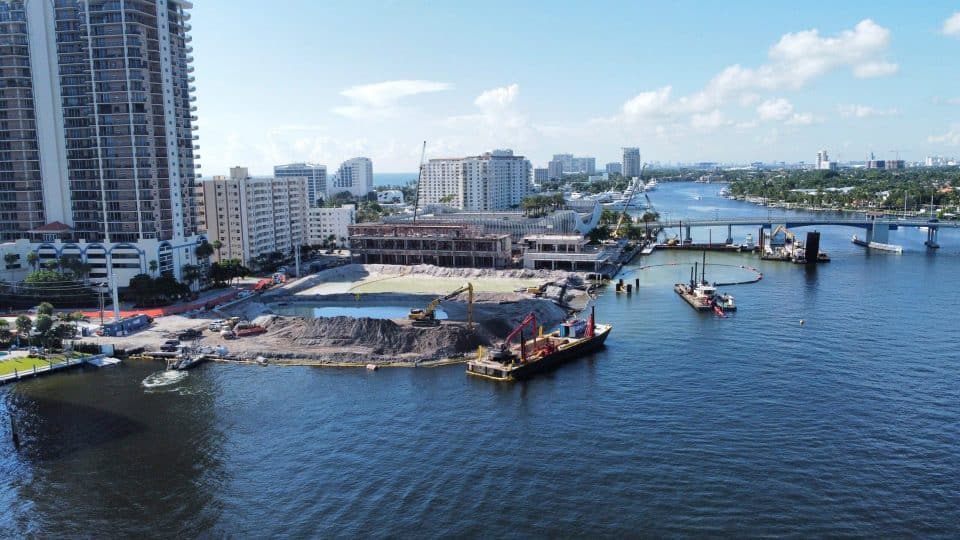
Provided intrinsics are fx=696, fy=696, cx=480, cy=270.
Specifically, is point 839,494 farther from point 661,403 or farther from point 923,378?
point 923,378

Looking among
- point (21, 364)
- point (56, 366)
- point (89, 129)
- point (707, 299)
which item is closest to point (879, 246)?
point (707, 299)

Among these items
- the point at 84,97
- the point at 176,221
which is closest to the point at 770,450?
the point at 176,221

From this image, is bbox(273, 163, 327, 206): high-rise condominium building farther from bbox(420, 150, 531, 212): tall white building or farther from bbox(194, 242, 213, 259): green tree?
bbox(194, 242, 213, 259): green tree

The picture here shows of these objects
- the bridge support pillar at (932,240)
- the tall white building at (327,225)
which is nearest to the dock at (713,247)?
the bridge support pillar at (932,240)

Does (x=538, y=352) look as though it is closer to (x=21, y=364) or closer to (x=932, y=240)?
(x=21, y=364)

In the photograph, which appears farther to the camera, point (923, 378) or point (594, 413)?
point (923, 378)
